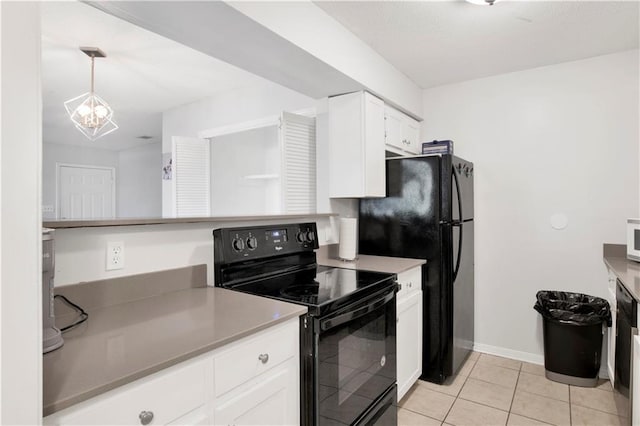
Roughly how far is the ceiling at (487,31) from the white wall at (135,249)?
141 cm

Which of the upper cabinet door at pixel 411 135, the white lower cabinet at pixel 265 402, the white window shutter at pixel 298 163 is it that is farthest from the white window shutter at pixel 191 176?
the white lower cabinet at pixel 265 402

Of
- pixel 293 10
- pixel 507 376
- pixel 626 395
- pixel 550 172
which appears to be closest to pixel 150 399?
pixel 293 10

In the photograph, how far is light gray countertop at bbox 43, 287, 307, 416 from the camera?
0.86m

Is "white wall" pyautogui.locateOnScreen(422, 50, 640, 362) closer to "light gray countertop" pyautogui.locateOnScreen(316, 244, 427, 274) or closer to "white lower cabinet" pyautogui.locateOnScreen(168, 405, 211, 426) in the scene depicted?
"light gray countertop" pyautogui.locateOnScreen(316, 244, 427, 274)

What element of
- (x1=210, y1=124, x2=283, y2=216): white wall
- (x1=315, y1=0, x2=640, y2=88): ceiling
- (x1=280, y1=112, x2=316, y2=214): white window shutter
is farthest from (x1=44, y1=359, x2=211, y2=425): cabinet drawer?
(x1=210, y1=124, x2=283, y2=216): white wall

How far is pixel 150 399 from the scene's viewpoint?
95 cm

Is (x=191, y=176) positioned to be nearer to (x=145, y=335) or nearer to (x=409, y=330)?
(x=409, y=330)

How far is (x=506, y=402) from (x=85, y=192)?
7024mm

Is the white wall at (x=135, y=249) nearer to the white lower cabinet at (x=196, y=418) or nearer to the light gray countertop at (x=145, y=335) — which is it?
the light gray countertop at (x=145, y=335)

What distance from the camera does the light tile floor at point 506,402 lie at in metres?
2.21

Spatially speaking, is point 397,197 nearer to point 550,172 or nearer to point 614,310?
point 550,172

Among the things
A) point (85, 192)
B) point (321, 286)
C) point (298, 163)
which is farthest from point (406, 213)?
point (85, 192)

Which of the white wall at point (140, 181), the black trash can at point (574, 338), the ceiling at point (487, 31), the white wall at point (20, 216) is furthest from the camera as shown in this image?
the white wall at point (140, 181)

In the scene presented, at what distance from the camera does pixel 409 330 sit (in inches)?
95.4
